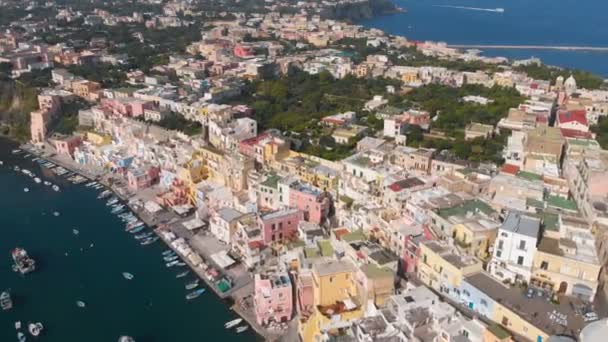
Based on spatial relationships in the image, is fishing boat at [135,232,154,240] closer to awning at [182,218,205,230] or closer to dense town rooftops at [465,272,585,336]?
awning at [182,218,205,230]

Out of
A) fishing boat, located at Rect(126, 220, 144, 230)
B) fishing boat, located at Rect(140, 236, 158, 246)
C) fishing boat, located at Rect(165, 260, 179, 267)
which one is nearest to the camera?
fishing boat, located at Rect(165, 260, 179, 267)

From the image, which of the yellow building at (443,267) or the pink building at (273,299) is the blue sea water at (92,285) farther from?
the yellow building at (443,267)

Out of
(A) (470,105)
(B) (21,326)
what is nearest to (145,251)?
(B) (21,326)

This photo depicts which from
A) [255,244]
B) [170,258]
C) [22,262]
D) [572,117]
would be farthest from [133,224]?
[572,117]

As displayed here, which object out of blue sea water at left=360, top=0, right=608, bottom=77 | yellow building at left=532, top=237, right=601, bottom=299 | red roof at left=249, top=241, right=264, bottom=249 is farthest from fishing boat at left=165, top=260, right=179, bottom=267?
blue sea water at left=360, top=0, right=608, bottom=77

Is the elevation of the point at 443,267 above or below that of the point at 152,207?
above

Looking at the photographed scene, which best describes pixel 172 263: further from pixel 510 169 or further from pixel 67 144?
pixel 67 144

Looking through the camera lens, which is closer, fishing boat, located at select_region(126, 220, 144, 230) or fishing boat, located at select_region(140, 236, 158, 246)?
fishing boat, located at select_region(140, 236, 158, 246)
